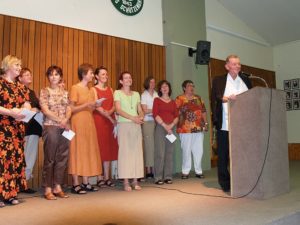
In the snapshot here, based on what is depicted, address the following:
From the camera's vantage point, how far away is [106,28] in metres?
5.28

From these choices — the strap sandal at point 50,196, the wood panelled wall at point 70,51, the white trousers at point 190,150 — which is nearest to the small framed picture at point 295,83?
the wood panelled wall at point 70,51

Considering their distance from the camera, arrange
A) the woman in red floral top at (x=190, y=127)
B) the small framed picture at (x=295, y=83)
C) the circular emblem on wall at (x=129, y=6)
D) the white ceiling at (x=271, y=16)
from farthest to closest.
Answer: the small framed picture at (x=295, y=83), the white ceiling at (x=271, y=16), the circular emblem on wall at (x=129, y=6), the woman in red floral top at (x=190, y=127)

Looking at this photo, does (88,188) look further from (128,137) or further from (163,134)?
(163,134)

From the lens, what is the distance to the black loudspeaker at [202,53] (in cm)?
601

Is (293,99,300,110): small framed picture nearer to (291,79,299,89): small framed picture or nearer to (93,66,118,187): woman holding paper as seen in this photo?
(291,79,299,89): small framed picture

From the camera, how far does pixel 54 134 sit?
346 cm

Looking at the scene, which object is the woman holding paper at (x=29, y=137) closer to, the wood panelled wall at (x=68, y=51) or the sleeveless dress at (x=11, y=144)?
the wood panelled wall at (x=68, y=51)

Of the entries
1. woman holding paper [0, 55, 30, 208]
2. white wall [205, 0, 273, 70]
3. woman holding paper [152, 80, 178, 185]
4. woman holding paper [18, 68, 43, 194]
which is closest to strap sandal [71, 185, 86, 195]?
woman holding paper [18, 68, 43, 194]

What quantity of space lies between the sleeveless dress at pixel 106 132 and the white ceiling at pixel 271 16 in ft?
14.4

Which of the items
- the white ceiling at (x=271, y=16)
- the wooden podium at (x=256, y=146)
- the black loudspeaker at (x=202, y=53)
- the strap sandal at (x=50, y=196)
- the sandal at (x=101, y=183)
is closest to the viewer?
the wooden podium at (x=256, y=146)

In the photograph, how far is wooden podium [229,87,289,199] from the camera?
126 inches

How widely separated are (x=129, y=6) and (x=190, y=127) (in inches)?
91.6

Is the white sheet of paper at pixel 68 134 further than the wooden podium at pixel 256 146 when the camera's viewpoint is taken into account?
Yes

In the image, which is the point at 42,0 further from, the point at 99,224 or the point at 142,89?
the point at 99,224
